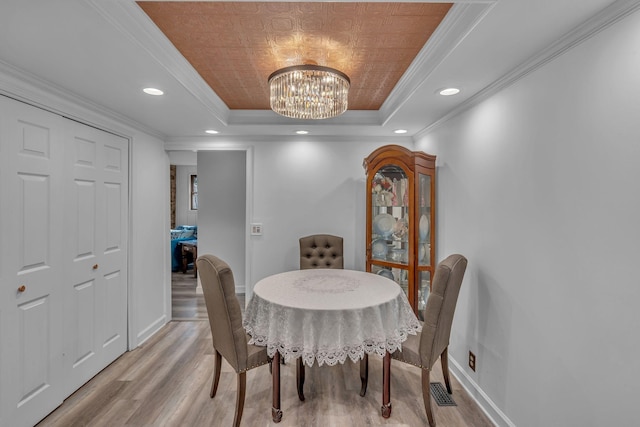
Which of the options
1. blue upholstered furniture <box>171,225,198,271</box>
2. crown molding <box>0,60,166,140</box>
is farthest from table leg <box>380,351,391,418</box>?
blue upholstered furniture <box>171,225,198,271</box>

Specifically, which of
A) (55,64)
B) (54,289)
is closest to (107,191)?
(54,289)

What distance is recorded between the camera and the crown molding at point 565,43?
48.1 inches

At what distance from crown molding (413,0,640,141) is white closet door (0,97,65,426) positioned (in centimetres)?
299

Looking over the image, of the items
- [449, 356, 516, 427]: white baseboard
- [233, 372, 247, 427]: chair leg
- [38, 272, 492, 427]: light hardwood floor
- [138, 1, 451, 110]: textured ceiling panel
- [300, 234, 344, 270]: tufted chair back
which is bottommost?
[38, 272, 492, 427]: light hardwood floor

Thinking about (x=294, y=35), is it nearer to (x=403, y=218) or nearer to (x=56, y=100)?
(x=56, y=100)

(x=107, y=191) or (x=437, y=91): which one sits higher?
(x=437, y=91)

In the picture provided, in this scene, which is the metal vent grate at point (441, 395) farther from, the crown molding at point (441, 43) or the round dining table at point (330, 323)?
the crown molding at point (441, 43)

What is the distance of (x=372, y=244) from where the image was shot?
11.5 ft

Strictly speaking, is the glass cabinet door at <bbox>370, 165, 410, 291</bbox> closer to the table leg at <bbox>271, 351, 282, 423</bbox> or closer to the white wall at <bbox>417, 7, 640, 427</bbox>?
the white wall at <bbox>417, 7, 640, 427</bbox>

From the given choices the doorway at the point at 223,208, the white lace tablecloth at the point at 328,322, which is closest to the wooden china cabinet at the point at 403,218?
the white lace tablecloth at the point at 328,322

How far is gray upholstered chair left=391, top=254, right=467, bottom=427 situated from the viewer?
1955mm

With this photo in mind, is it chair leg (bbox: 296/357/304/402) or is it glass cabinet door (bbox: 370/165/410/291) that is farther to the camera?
glass cabinet door (bbox: 370/165/410/291)

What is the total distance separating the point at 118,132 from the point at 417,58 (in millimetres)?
2608

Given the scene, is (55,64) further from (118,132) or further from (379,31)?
(379,31)
